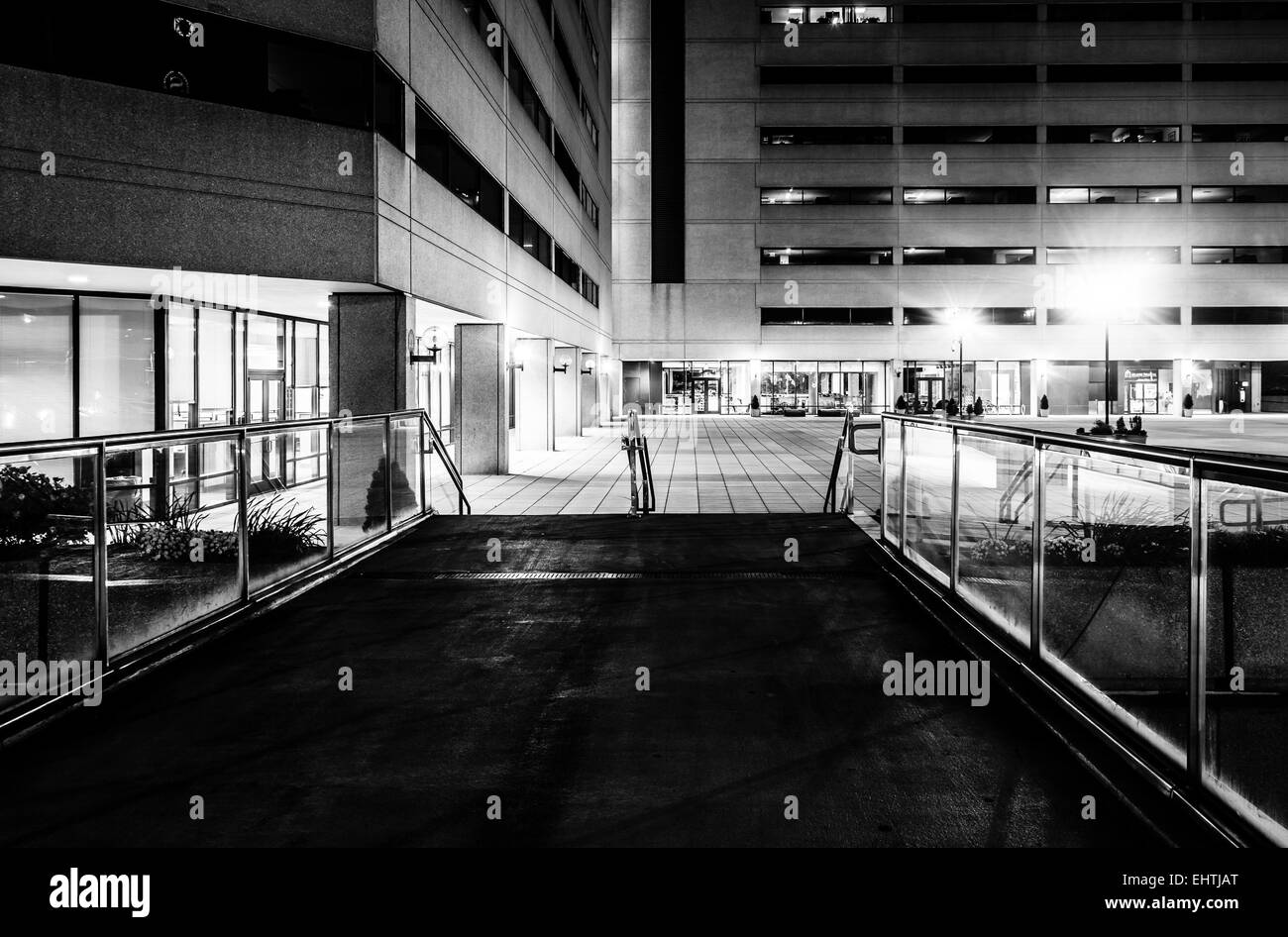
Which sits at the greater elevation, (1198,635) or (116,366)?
(116,366)

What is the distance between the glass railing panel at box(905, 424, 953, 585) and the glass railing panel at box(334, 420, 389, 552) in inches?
222

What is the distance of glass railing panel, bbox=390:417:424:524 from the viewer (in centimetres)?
1223

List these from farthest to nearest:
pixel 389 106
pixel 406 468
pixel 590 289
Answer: pixel 590 289
pixel 389 106
pixel 406 468

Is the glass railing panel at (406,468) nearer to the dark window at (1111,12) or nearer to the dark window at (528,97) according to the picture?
the dark window at (528,97)

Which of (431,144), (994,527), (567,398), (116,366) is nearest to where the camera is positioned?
(994,527)

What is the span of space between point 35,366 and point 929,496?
39.0ft

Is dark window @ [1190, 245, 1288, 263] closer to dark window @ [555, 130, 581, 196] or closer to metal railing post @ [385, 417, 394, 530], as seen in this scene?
dark window @ [555, 130, 581, 196]

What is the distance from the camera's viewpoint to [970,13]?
5550 centimetres

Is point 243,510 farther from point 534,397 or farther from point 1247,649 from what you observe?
point 534,397

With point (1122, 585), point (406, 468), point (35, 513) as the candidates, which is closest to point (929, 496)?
point (1122, 585)

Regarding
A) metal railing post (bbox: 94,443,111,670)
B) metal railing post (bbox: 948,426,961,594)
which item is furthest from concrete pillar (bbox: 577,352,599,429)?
metal railing post (bbox: 94,443,111,670)

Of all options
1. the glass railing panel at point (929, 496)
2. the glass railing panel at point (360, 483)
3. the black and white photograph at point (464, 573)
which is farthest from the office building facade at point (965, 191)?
the glass railing panel at point (929, 496)
